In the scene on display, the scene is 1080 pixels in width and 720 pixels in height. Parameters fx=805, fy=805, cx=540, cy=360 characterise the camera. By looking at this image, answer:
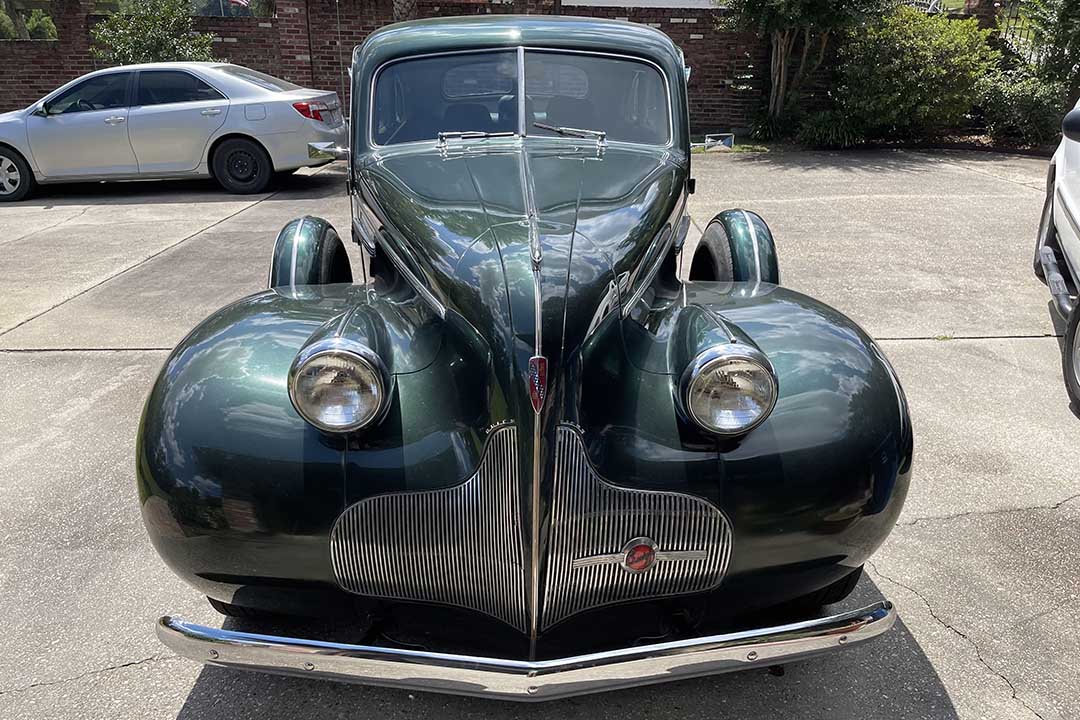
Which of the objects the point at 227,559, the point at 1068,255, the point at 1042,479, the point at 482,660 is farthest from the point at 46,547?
the point at 1068,255

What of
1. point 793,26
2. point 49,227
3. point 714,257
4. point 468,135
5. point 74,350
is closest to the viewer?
point 468,135

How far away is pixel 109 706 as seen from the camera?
234 cm

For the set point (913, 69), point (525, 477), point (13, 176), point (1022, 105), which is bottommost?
point (525, 477)

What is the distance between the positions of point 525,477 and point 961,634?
5.59 ft

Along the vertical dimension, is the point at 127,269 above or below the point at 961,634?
above

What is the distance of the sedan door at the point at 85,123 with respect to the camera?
934 centimetres

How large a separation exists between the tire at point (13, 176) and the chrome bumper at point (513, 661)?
9724 millimetres

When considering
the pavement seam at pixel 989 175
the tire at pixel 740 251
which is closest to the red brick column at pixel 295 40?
the pavement seam at pixel 989 175

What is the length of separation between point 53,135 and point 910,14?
11629mm

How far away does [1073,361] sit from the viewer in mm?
4199

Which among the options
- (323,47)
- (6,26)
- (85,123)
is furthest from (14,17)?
(85,123)

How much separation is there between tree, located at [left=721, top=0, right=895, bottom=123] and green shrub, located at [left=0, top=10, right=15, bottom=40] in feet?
65.4

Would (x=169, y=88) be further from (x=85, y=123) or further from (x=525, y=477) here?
(x=525, y=477)

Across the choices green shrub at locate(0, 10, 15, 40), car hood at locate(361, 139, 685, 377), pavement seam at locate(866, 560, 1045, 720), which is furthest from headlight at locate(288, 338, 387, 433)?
green shrub at locate(0, 10, 15, 40)
